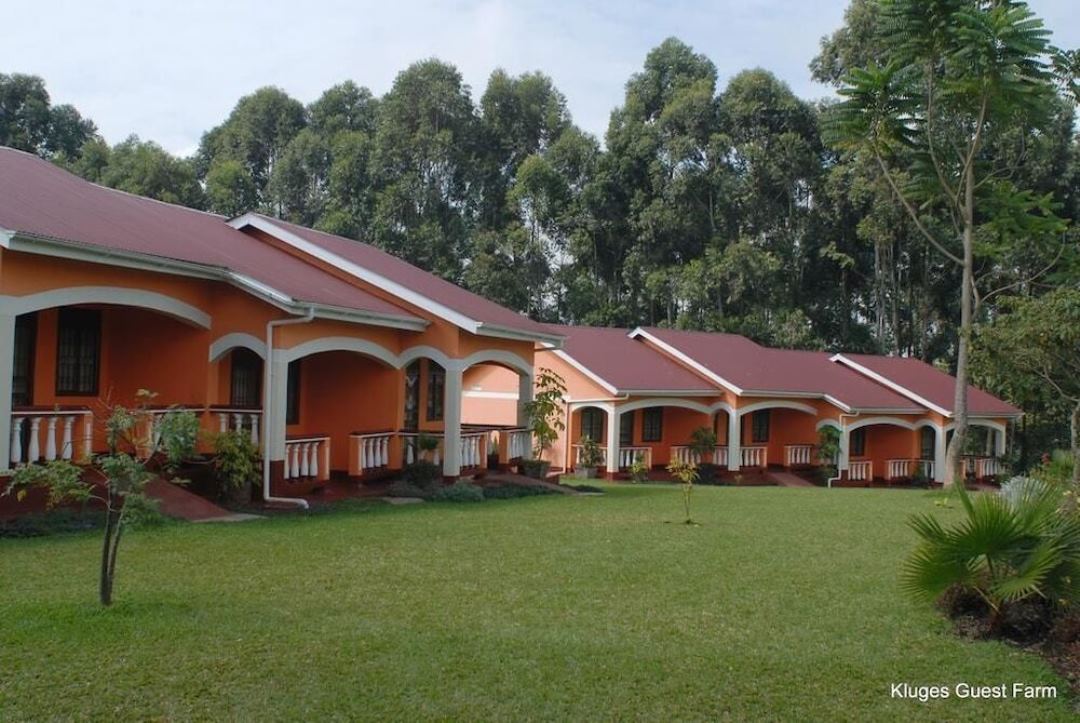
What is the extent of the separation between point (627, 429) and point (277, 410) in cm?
1455

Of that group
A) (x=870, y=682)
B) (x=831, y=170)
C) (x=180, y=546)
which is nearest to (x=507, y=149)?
(x=831, y=170)

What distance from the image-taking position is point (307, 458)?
586 inches

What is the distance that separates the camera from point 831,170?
39.8 meters

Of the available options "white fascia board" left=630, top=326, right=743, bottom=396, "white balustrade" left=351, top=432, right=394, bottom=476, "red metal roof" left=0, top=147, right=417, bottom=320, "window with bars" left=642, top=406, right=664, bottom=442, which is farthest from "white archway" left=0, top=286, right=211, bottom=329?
"white fascia board" left=630, top=326, right=743, bottom=396

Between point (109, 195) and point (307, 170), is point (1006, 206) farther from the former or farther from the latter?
point (307, 170)

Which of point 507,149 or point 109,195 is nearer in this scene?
point 109,195

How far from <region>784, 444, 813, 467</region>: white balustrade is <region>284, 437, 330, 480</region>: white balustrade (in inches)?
684

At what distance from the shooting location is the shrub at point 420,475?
16.2 metres

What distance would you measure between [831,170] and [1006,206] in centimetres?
1810

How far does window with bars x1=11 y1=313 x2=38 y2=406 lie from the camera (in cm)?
1276

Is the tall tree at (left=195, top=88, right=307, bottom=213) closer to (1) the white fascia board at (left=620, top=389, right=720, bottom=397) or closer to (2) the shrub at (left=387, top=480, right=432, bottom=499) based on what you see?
(1) the white fascia board at (left=620, top=389, right=720, bottom=397)

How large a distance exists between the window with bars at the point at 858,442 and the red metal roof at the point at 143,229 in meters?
19.6

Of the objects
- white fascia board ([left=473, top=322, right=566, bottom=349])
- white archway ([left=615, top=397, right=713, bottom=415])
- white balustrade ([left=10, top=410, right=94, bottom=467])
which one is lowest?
white balustrade ([left=10, top=410, right=94, bottom=467])

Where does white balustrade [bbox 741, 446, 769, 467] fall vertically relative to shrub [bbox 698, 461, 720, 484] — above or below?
above
